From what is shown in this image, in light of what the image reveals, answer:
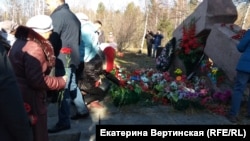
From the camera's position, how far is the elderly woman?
10.1ft

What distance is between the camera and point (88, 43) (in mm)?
5902

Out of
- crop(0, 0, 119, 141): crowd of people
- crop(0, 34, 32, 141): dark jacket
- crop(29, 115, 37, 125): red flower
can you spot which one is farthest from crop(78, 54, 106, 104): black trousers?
crop(0, 34, 32, 141): dark jacket

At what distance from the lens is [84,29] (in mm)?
5992

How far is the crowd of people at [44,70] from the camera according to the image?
188cm

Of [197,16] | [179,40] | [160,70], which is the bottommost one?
[160,70]

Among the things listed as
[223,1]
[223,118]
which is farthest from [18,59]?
[223,1]

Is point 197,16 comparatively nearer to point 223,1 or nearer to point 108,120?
point 223,1

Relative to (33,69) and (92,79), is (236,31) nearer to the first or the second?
(92,79)

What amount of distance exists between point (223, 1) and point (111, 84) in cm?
333

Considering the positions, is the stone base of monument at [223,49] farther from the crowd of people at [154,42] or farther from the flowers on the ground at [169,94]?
the crowd of people at [154,42]

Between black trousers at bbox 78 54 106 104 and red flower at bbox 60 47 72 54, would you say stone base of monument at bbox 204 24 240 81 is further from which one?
red flower at bbox 60 47 72 54

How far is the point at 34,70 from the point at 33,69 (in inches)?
0.5

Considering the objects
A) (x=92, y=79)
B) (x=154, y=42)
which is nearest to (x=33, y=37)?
(x=92, y=79)

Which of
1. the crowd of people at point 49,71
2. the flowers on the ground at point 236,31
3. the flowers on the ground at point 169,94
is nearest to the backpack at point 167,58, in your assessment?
the flowers on the ground at point 169,94
